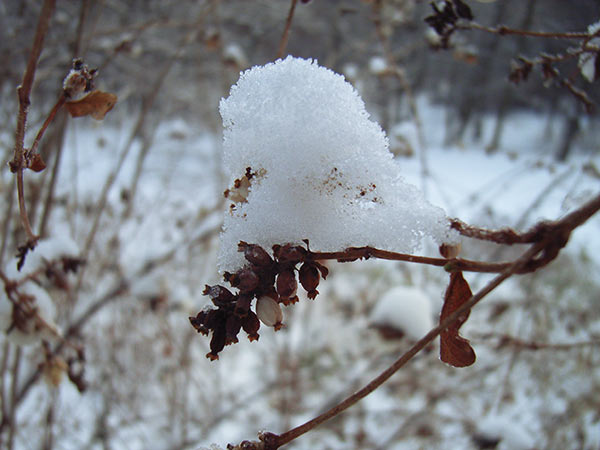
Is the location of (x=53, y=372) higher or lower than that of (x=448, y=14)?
lower

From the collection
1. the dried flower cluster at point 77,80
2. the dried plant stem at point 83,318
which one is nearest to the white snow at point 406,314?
the dried plant stem at point 83,318

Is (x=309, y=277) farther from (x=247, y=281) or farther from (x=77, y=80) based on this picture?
(x=77, y=80)

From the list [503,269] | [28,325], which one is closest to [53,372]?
[28,325]

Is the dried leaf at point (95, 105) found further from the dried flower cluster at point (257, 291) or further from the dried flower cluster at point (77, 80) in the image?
the dried flower cluster at point (257, 291)

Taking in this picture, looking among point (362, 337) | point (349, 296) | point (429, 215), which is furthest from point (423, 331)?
point (349, 296)

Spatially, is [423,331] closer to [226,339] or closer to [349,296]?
[226,339]

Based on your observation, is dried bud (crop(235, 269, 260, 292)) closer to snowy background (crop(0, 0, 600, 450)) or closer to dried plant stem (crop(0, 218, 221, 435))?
snowy background (crop(0, 0, 600, 450))

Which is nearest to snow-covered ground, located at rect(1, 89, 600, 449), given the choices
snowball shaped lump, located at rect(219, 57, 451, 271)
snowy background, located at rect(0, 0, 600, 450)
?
snowy background, located at rect(0, 0, 600, 450)
